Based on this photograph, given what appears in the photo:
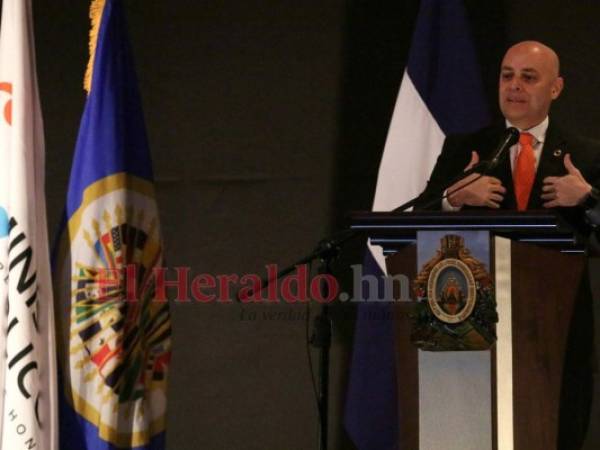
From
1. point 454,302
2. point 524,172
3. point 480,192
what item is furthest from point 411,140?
point 454,302

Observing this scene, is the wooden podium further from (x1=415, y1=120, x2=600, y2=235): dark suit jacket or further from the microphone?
(x1=415, y1=120, x2=600, y2=235): dark suit jacket

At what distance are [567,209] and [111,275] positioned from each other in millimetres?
1601

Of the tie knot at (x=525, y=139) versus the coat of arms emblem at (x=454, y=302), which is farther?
→ the tie knot at (x=525, y=139)

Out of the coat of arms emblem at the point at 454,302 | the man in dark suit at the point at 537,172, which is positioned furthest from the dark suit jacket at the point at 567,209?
the coat of arms emblem at the point at 454,302

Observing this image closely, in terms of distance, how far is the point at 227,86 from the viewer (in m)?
4.84

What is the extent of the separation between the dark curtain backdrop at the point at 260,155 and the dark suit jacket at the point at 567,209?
87cm

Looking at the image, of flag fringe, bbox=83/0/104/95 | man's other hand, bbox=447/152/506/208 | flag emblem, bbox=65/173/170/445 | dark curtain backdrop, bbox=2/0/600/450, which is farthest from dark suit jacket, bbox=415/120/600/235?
flag fringe, bbox=83/0/104/95

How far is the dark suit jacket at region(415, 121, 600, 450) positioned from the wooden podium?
0.17 m

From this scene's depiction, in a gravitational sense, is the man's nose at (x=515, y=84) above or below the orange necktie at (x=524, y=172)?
above

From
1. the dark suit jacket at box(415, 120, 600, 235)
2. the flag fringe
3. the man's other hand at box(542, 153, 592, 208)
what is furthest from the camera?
the flag fringe

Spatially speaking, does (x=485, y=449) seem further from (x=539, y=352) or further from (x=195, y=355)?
(x=195, y=355)

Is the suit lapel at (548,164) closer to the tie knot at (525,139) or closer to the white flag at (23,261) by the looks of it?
the tie knot at (525,139)

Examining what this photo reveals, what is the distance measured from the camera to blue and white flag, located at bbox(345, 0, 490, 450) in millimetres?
4207

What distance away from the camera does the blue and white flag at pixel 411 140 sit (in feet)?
13.8
